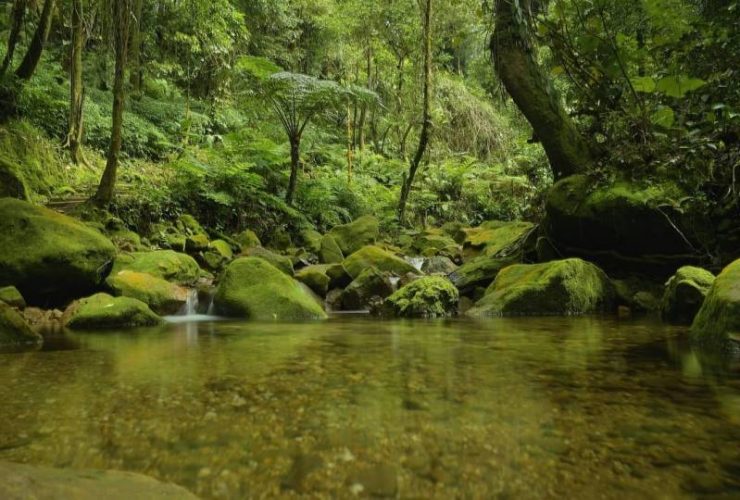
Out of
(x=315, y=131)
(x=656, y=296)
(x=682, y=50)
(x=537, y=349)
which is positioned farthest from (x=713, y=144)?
(x=315, y=131)

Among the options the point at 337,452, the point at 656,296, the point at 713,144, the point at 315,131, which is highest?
the point at 315,131

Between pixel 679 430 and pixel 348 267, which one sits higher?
pixel 348 267

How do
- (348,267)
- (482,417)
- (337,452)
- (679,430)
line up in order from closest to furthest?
(337,452) < (679,430) < (482,417) < (348,267)

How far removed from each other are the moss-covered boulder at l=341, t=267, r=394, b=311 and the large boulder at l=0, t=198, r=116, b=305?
11.2 feet

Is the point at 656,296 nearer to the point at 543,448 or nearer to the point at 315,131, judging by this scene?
the point at 543,448

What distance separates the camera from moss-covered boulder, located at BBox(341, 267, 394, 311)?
8.30 meters

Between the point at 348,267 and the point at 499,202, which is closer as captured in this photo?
the point at 348,267

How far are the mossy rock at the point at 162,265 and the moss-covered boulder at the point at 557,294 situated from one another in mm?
4423

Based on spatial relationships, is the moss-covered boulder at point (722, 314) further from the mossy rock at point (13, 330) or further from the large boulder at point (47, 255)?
the large boulder at point (47, 255)

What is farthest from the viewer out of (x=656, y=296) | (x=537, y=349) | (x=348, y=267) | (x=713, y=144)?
(x=348, y=267)

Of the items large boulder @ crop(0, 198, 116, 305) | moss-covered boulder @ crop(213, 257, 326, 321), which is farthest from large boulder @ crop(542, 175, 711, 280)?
large boulder @ crop(0, 198, 116, 305)

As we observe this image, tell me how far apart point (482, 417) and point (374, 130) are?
68.6ft

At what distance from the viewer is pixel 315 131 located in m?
18.0

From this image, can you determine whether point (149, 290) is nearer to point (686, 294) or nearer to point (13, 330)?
point (13, 330)
